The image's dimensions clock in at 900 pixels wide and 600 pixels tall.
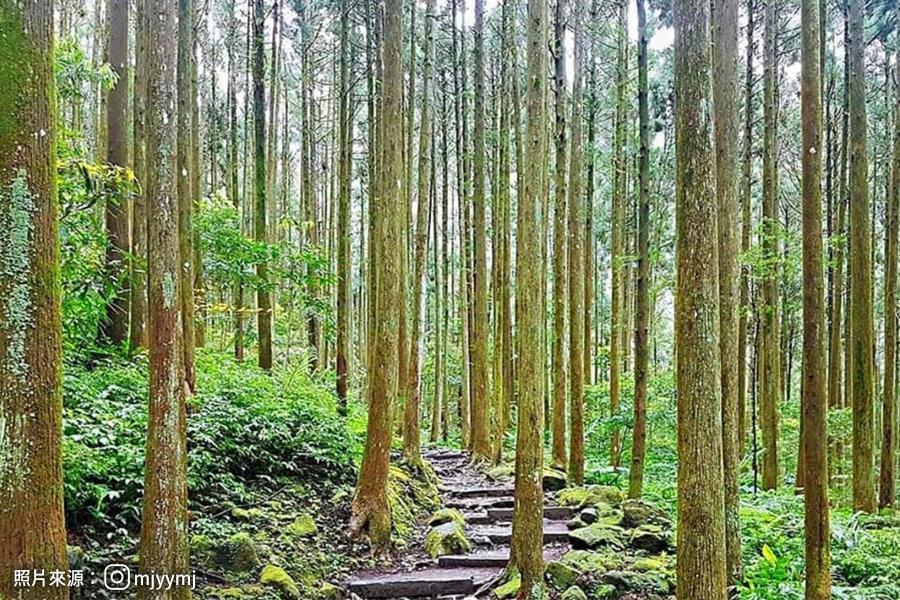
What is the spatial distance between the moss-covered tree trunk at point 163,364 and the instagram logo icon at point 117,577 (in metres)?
0.50

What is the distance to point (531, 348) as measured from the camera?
24.7 ft

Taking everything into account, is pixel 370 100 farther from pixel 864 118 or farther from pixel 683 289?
pixel 683 289

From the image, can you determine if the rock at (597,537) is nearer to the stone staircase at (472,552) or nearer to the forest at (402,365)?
the forest at (402,365)

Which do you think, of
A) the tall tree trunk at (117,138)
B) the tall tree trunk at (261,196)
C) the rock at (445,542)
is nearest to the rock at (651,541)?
the rock at (445,542)

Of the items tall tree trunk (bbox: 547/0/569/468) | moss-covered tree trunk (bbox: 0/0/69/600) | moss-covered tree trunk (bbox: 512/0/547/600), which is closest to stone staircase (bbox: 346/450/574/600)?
moss-covered tree trunk (bbox: 512/0/547/600)

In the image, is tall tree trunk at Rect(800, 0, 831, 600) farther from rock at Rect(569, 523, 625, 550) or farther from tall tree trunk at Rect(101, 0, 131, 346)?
tall tree trunk at Rect(101, 0, 131, 346)

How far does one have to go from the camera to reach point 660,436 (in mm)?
20875

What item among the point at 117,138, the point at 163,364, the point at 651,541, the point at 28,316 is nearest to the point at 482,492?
the point at 651,541

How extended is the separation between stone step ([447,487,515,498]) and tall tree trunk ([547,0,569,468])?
4.62ft

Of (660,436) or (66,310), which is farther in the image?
(660,436)

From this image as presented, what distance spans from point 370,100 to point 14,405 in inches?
497

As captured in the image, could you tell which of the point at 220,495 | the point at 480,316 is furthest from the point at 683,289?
the point at 480,316

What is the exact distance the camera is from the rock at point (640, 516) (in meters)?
10.2

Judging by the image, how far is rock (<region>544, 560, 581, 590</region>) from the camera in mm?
7789
